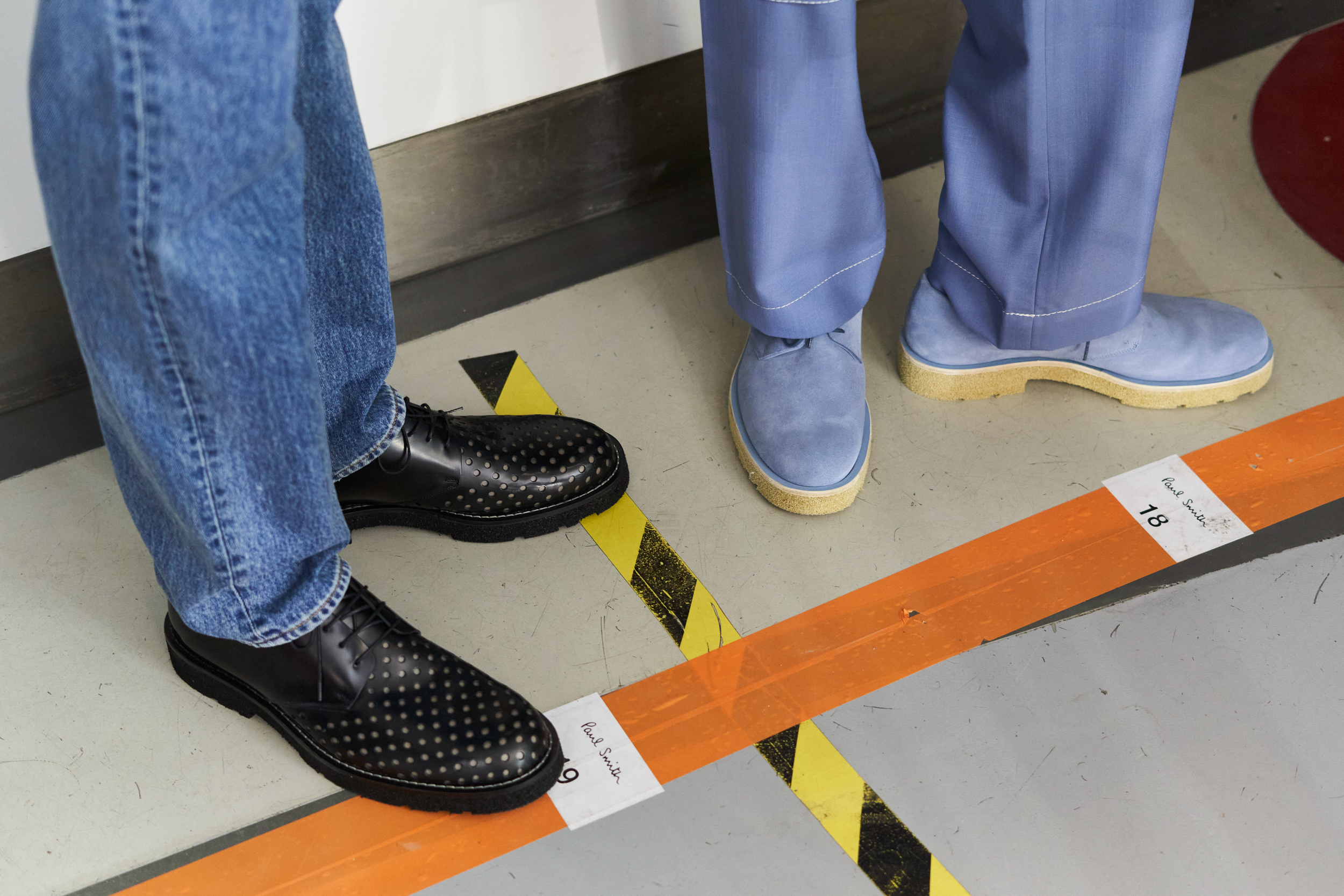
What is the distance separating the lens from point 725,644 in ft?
4.52

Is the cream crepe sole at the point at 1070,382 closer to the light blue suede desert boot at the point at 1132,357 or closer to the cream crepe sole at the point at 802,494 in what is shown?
the light blue suede desert boot at the point at 1132,357

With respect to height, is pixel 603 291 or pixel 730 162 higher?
pixel 730 162

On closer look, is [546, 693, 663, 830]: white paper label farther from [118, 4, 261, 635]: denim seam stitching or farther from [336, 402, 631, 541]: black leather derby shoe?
[118, 4, 261, 635]: denim seam stitching

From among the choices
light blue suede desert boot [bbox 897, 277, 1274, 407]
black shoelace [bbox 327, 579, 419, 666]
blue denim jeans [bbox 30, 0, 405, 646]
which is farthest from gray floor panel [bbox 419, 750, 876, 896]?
light blue suede desert boot [bbox 897, 277, 1274, 407]

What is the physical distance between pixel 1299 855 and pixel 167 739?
1.42 meters

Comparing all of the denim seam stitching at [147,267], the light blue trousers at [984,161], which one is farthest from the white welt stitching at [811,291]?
the denim seam stitching at [147,267]

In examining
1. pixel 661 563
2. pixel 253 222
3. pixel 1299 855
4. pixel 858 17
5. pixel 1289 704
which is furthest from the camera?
pixel 858 17

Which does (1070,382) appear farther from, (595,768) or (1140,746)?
(595,768)

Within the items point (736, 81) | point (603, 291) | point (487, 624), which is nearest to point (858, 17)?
point (603, 291)

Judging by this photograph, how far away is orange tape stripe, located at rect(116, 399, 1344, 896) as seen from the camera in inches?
46.7

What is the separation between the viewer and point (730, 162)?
133 centimetres

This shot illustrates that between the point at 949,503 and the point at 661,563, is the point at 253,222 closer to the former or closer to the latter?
the point at 661,563

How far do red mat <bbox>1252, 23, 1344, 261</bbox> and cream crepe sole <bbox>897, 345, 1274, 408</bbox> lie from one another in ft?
1.66

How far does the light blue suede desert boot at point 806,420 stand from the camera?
4.81ft
